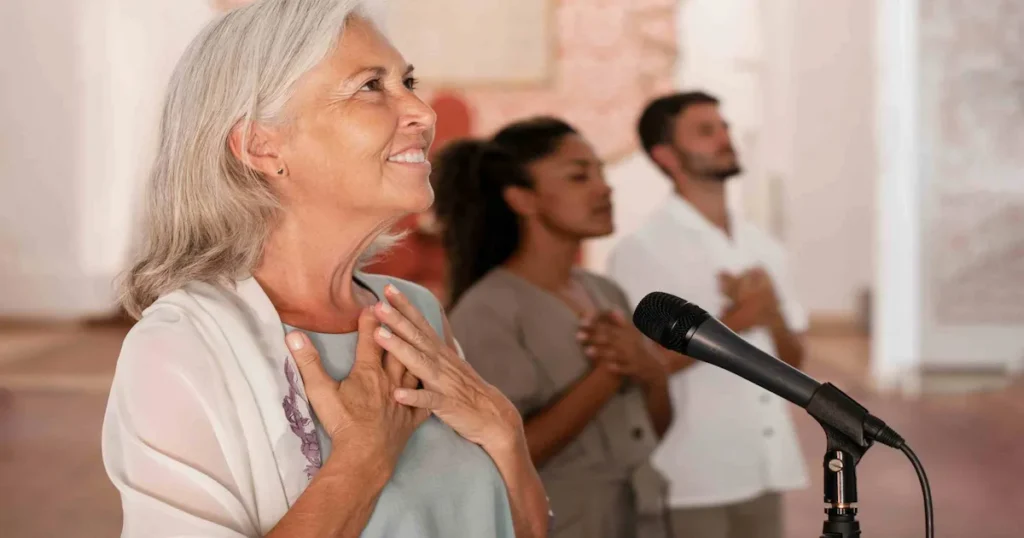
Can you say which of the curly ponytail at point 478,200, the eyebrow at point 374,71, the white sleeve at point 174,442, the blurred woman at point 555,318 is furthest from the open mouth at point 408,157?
the curly ponytail at point 478,200

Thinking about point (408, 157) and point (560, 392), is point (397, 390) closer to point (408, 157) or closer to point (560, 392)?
point (408, 157)

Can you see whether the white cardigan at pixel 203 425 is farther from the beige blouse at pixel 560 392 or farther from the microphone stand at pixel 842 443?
the beige blouse at pixel 560 392

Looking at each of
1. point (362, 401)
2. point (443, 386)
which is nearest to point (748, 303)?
point (443, 386)

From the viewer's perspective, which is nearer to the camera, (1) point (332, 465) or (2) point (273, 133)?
(1) point (332, 465)

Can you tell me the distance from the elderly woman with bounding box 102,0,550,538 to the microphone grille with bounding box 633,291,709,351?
35cm

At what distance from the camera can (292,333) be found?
4.77 feet

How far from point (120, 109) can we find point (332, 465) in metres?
5.85

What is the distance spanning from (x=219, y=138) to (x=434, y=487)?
0.52 meters

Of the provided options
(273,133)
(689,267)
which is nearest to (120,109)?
(689,267)

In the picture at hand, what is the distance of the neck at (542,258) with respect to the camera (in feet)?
9.39

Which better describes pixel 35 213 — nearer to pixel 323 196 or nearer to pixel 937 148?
pixel 937 148

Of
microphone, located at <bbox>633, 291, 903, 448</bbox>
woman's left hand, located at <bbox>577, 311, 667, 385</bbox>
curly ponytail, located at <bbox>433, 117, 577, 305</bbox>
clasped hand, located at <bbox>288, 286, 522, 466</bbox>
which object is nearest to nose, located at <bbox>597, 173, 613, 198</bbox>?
curly ponytail, located at <bbox>433, 117, 577, 305</bbox>

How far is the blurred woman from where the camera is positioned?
2.69m

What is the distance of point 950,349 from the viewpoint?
641cm
